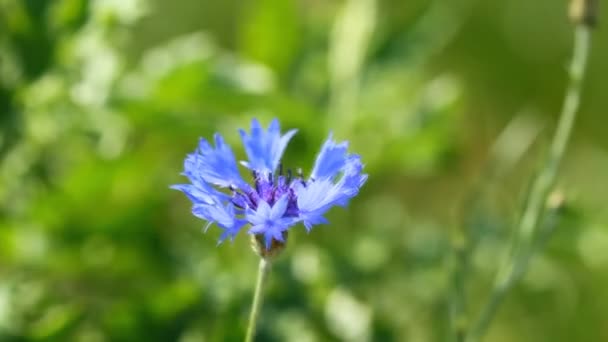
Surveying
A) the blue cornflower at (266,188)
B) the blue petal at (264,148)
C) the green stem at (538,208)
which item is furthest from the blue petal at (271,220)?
the green stem at (538,208)

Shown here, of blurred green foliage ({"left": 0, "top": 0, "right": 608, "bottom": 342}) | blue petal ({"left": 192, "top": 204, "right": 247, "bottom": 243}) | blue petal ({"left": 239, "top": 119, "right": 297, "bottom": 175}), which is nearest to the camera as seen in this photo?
blue petal ({"left": 192, "top": 204, "right": 247, "bottom": 243})

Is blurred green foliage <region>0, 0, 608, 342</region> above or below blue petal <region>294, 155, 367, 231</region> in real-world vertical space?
above

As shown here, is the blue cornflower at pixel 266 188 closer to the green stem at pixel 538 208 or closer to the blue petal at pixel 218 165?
the blue petal at pixel 218 165

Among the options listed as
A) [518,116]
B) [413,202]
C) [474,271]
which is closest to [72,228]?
[474,271]

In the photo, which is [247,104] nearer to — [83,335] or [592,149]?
[83,335]

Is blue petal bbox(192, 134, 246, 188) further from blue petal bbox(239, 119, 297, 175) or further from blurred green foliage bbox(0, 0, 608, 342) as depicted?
blurred green foliage bbox(0, 0, 608, 342)

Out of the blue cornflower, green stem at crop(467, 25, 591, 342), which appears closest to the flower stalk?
green stem at crop(467, 25, 591, 342)

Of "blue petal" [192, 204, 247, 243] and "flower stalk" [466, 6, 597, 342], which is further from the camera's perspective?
"flower stalk" [466, 6, 597, 342]

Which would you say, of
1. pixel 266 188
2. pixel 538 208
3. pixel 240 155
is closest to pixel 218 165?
pixel 266 188

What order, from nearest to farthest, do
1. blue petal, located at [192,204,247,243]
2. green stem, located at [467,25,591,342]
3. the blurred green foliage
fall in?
blue petal, located at [192,204,247,243] < green stem, located at [467,25,591,342] < the blurred green foliage
